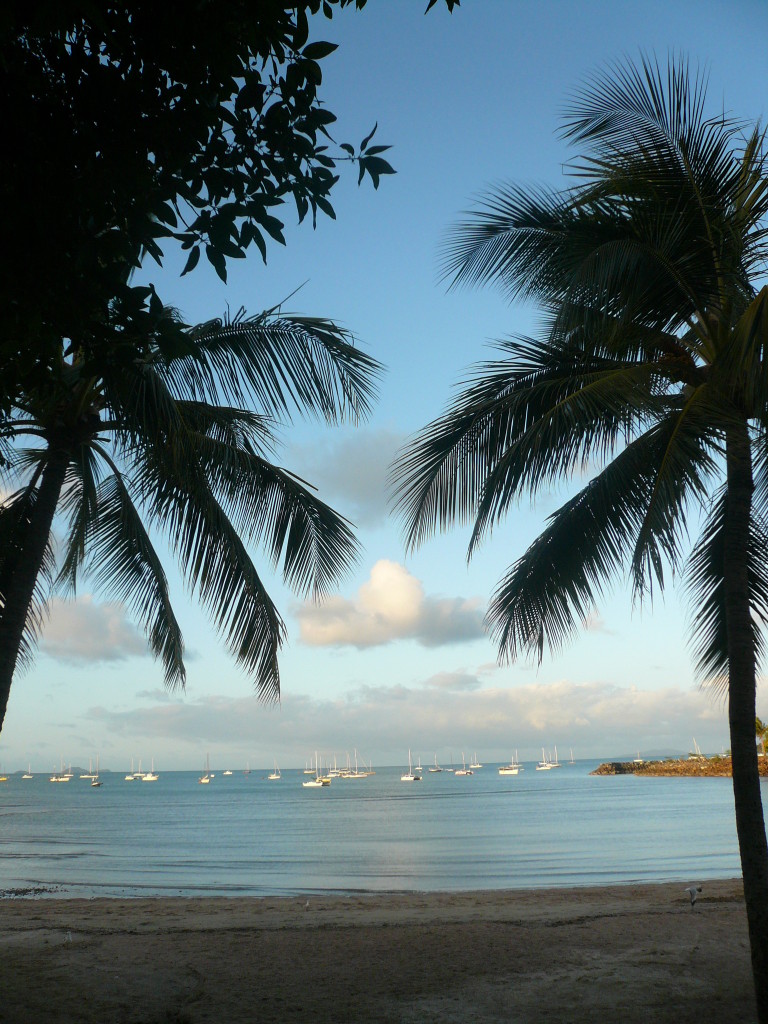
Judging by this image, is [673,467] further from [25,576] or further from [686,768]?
[686,768]

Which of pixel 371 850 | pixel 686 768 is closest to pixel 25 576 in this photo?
pixel 371 850

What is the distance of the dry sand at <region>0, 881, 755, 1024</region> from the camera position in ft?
18.4

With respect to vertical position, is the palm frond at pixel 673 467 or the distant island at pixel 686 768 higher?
the palm frond at pixel 673 467

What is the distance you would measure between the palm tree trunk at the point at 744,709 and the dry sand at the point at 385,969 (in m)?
0.69

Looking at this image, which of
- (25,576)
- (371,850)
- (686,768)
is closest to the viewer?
(25,576)

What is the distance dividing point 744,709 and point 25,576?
18.7ft

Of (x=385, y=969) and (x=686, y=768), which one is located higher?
(x=385, y=969)

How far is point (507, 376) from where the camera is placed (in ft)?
25.1

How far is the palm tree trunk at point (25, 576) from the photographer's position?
22.4 feet

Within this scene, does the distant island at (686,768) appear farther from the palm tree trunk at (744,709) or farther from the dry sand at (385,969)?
the palm tree trunk at (744,709)

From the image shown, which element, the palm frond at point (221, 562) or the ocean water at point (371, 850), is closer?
the palm frond at point (221, 562)

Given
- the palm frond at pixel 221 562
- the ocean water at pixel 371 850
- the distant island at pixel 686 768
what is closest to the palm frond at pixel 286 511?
the palm frond at pixel 221 562

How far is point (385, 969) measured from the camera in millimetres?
7008

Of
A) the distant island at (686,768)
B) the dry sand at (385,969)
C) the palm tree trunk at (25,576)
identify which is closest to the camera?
the dry sand at (385,969)
